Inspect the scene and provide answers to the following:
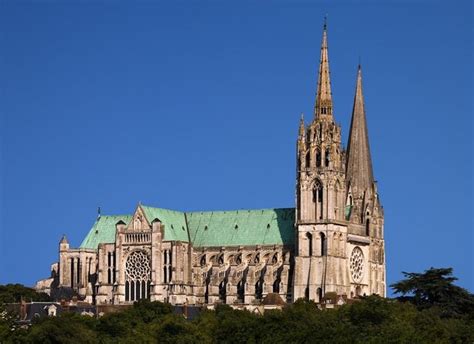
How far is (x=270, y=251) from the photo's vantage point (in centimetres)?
18075

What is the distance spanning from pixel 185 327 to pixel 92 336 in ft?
25.5

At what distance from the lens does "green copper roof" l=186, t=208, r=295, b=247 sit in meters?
183

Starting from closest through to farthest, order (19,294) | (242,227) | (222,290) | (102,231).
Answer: (222,290), (242,227), (19,294), (102,231)

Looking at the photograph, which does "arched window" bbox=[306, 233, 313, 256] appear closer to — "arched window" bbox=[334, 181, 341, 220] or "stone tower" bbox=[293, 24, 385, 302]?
"stone tower" bbox=[293, 24, 385, 302]

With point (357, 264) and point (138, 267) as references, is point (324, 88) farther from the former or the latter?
point (138, 267)

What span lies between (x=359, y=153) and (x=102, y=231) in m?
29.3

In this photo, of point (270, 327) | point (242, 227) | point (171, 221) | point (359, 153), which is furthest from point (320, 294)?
point (270, 327)

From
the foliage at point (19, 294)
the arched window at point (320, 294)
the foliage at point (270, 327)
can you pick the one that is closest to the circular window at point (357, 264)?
the arched window at point (320, 294)

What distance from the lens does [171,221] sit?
188000mm

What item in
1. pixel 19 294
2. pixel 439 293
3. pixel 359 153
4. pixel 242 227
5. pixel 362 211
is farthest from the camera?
pixel 359 153

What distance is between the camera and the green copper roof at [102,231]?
192 metres

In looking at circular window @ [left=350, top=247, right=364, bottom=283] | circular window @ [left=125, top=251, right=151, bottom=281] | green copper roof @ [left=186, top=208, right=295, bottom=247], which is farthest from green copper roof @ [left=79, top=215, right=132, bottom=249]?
circular window @ [left=350, top=247, right=364, bottom=283]

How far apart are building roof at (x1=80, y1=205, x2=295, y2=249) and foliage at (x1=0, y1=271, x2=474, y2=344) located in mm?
29014

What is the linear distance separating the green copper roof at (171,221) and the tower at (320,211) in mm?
16272
